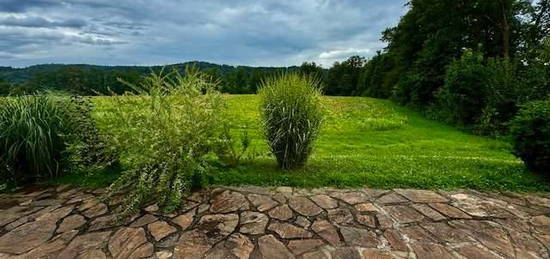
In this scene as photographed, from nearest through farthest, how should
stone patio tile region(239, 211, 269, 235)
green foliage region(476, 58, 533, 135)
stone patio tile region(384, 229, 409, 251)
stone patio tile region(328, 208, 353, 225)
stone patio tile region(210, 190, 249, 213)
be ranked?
stone patio tile region(384, 229, 409, 251)
stone patio tile region(239, 211, 269, 235)
stone patio tile region(328, 208, 353, 225)
stone patio tile region(210, 190, 249, 213)
green foliage region(476, 58, 533, 135)

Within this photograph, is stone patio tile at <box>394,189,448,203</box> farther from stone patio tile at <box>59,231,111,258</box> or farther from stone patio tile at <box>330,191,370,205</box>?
stone patio tile at <box>59,231,111,258</box>

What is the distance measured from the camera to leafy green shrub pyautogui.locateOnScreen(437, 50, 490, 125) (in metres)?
9.77

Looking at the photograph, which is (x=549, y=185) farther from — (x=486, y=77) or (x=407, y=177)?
(x=486, y=77)

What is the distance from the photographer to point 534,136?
12.9ft

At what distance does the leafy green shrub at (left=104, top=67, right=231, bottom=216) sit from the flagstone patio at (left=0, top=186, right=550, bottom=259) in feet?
0.63

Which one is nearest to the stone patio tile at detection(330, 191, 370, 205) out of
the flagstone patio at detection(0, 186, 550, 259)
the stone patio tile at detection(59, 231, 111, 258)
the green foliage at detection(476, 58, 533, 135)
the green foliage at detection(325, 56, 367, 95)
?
the flagstone patio at detection(0, 186, 550, 259)

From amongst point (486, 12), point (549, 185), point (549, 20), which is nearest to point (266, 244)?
point (549, 185)

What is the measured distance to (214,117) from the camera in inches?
148

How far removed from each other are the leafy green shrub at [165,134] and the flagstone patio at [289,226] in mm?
193

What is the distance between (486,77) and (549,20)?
6.59 metres

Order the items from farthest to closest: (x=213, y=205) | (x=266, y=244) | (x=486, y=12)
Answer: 1. (x=486, y=12)
2. (x=213, y=205)
3. (x=266, y=244)

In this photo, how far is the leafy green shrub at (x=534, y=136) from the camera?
384 cm

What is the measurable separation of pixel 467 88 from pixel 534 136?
6.71m

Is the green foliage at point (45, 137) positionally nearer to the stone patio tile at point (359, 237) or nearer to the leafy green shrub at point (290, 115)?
the leafy green shrub at point (290, 115)
